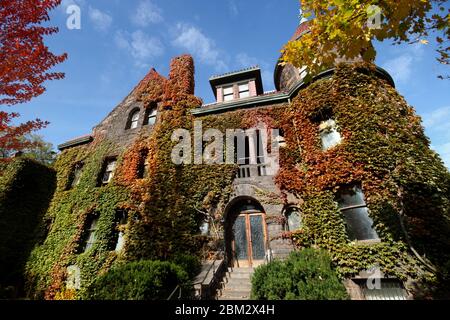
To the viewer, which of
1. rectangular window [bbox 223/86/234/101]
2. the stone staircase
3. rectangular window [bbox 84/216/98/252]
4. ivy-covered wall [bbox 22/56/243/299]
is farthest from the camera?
rectangular window [bbox 223/86/234/101]

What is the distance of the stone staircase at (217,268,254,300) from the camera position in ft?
27.7

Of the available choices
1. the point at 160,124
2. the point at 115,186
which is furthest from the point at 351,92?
the point at 115,186

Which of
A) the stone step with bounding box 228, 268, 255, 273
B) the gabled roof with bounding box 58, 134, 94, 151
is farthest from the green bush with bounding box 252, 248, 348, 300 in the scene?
the gabled roof with bounding box 58, 134, 94, 151

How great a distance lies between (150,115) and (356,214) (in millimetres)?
A: 14291

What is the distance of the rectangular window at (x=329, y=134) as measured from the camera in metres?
10.9

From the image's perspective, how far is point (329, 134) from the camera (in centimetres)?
1120

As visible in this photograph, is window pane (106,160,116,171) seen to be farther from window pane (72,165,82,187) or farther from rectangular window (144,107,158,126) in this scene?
rectangular window (144,107,158,126)

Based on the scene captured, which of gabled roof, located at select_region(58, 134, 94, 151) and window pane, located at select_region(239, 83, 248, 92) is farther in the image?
gabled roof, located at select_region(58, 134, 94, 151)

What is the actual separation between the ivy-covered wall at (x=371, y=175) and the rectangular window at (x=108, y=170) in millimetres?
11074

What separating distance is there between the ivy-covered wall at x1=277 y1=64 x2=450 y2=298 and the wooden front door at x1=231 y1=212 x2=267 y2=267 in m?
1.83

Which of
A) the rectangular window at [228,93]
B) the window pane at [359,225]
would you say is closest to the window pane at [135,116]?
the rectangular window at [228,93]

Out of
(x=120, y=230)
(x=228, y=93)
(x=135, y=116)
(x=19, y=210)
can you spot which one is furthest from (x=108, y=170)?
(x=228, y=93)

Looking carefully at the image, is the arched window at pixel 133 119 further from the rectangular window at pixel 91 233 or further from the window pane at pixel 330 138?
the window pane at pixel 330 138

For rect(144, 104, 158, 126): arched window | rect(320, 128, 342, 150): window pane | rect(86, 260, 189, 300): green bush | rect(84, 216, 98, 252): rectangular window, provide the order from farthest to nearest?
rect(144, 104, 158, 126): arched window → rect(84, 216, 98, 252): rectangular window → rect(320, 128, 342, 150): window pane → rect(86, 260, 189, 300): green bush
